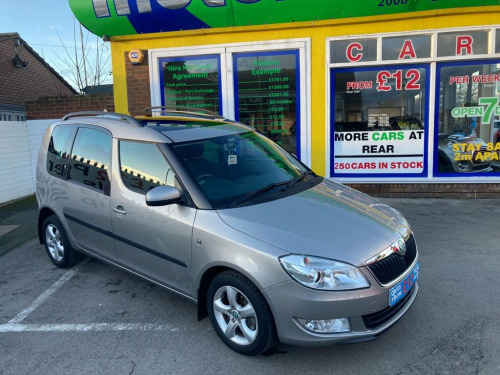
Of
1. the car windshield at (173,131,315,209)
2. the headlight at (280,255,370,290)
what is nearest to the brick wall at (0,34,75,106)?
the car windshield at (173,131,315,209)

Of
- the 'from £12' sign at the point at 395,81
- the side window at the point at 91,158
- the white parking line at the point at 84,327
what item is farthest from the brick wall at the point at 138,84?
the white parking line at the point at 84,327

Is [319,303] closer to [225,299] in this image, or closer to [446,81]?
[225,299]

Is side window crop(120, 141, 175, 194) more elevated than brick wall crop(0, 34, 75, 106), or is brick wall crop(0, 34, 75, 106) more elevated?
brick wall crop(0, 34, 75, 106)

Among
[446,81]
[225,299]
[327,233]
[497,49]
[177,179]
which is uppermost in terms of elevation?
[497,49]

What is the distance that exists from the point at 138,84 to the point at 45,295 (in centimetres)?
521

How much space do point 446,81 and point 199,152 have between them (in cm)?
578

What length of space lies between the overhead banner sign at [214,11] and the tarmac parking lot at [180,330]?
14.2 ft

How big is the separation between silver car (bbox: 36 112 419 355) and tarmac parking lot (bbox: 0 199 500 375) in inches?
12.6

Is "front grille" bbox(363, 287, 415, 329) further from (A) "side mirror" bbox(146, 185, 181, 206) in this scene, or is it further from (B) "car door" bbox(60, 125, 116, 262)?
(B) "car door" bbox(60, 125, 116, 262)

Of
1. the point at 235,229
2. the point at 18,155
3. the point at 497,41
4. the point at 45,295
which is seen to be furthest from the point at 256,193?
the point at 18,155

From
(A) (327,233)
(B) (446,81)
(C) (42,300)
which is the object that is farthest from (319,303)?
(B) (446,81)

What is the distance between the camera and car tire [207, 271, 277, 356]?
2746 mm

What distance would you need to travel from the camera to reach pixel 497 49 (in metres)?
7.04

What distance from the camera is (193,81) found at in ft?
26.6
